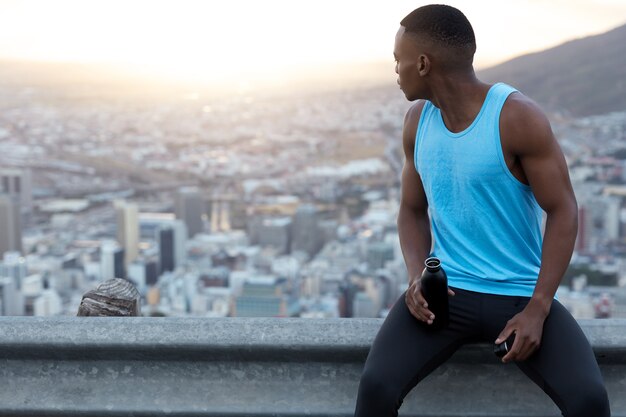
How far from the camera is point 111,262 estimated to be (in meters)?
30.9

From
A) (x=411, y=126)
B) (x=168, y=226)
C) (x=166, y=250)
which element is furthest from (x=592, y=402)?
(x=168, y=226)

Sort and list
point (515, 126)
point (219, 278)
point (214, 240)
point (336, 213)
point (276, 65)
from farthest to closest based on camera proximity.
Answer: point (276, 65)
point (336, 213)
point (214, 240)
point (219, 278)
point (515, 126)

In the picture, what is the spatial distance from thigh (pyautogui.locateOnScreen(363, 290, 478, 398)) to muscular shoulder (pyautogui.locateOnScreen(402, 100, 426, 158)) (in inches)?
15.0

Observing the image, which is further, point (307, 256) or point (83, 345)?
point (307, 256)

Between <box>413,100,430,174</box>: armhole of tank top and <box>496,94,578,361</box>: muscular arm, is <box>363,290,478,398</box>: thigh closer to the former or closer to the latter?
<box>496,94,578,361</box>: muscular arm

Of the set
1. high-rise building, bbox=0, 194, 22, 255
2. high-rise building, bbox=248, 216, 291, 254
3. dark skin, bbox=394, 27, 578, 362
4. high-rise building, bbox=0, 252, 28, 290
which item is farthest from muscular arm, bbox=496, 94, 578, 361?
high-rise building, bbox=0, 194, 22, 255

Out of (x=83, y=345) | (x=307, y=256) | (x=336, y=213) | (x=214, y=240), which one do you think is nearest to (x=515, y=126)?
(x=83, y=345)

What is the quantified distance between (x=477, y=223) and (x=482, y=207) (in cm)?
4

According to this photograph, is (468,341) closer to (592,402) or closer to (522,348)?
(522,348)

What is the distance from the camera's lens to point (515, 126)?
1.89 meters

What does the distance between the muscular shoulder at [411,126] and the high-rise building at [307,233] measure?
31.4 metres

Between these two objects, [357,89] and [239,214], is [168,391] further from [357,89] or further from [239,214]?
[357,89]

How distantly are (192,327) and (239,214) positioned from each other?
124 feet

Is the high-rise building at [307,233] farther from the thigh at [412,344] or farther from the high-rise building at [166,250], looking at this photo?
the thigh at [412,344]
